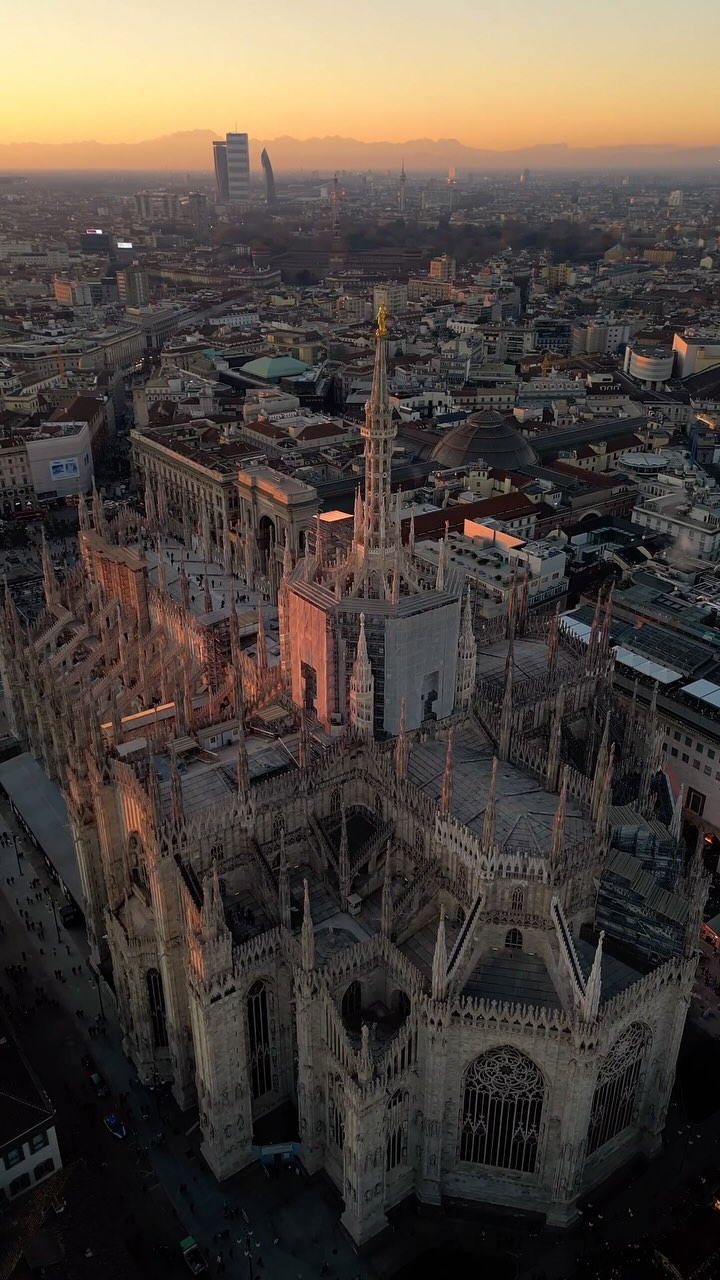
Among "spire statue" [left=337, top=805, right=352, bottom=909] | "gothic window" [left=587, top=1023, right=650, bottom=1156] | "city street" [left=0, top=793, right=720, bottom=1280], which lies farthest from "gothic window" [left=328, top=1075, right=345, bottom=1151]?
"gothic window" [left=587, top=1023, right=650, bottom=1156]

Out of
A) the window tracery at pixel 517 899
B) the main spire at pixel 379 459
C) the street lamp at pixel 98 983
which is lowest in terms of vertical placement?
the street lamp at pixel 98 983

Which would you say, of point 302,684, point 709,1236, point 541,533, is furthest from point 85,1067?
point 541,533

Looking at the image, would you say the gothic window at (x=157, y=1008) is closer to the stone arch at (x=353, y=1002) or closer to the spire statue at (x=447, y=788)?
the stone arch at (x=353, y=1002)

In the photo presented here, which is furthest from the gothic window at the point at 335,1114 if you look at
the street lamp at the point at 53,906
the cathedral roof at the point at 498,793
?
the street lamp at the point at 53,906

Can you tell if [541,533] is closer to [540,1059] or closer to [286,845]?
[286,845]

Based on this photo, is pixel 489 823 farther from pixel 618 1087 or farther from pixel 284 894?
pixel 618 1087
